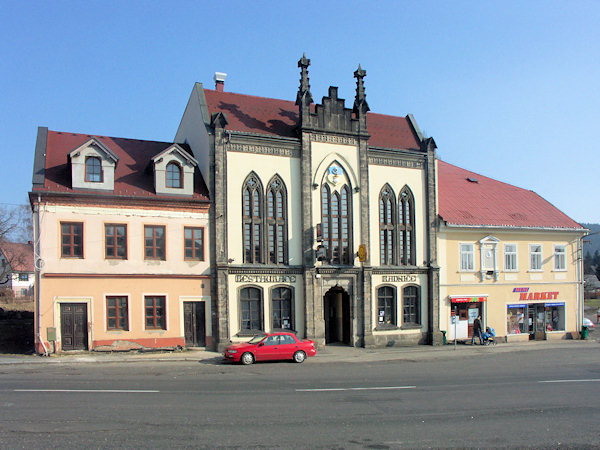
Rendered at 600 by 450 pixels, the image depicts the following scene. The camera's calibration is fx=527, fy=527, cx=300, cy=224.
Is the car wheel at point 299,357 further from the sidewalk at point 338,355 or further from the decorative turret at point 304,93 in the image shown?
the decorative turret at point 304,93

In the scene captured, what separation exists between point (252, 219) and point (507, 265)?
658 inches

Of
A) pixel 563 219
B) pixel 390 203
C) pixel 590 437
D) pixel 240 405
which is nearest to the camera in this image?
pixel 590 437

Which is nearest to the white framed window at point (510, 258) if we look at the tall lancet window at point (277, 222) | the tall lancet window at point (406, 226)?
the tall lancet window at point (406, 226)

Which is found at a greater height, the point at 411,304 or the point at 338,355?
the point at 411,304

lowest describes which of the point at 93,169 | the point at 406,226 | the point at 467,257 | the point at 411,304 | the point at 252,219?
the point at 411,304

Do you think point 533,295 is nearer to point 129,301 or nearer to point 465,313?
point 465,313

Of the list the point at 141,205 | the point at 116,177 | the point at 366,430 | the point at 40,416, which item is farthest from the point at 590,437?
the point at 116,177

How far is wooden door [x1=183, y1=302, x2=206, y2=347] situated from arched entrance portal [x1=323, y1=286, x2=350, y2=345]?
7188 millimetres

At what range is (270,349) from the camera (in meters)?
21.7

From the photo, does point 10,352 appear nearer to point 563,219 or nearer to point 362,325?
point 362,325

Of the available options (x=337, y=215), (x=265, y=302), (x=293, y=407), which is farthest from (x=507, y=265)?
(x=293, y=407)

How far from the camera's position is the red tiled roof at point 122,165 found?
77.2 ft

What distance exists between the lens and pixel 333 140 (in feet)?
91.1

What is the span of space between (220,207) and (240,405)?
546 inches
